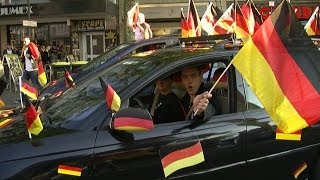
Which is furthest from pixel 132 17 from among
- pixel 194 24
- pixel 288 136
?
pixel 288 136

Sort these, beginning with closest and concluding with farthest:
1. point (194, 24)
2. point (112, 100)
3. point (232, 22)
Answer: point (112, 100) < point (232, 22) < point (194, 24)

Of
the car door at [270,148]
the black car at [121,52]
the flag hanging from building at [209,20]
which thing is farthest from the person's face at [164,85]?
the flag hanging from building at [209,20]

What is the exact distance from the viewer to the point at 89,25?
2564 centimetres

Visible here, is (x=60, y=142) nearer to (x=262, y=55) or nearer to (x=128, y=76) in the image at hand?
(x=128, y=76)

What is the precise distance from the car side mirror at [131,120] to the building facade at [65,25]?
65.9 ft

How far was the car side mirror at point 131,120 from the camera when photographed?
10.9 ft

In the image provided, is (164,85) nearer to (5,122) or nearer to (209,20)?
(5,122)

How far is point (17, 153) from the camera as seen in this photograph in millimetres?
3291

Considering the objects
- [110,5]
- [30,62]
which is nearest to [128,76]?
[30,62]

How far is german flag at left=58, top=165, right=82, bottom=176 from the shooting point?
3.30m

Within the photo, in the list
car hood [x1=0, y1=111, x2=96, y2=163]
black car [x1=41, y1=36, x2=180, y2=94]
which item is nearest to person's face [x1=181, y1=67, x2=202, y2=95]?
car hood [x1=0, y1=111, x2=96, y2=163]

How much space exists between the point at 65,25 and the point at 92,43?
1.69 m

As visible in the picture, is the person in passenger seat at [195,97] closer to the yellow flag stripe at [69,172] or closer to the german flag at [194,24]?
the yellow flag stripe at [69,172]

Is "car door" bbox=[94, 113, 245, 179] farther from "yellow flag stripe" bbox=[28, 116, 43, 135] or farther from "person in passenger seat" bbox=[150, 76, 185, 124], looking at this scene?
"yellow flag stripe" bbox=[28, 116, 43, 135]
